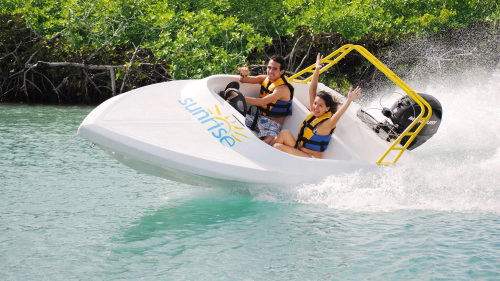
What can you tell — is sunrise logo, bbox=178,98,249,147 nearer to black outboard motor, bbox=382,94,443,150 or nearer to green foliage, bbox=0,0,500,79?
black outboard motor, bbox=382,94,443,150

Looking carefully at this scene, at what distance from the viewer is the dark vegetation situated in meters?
9.16

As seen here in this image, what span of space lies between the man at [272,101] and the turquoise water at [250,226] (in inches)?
23.9

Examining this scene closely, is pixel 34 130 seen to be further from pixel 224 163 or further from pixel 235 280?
pixel 235 280

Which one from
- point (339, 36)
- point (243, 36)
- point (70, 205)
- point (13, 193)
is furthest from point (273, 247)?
point (339, 36)

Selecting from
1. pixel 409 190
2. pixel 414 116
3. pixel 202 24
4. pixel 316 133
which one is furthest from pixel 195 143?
pixel 202 24

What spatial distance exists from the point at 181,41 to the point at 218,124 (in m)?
5.46

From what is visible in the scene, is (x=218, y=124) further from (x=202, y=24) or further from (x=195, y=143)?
(x=202, y=24)

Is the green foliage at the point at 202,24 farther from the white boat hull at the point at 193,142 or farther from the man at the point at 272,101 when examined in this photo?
the white boat hull at the point at 193,142

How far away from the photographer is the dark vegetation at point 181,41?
30.1 feet

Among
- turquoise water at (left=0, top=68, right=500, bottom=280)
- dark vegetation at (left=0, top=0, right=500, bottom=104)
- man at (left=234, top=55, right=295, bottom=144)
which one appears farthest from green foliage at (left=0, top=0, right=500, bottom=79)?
man at (left=234, top=55, right=295, bottom=144)

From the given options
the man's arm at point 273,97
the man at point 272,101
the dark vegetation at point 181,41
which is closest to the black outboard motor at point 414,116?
the man at point 272,101

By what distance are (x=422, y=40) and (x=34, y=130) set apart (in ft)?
26.9

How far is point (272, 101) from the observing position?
3885 millimetres

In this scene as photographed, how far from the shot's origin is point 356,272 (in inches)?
96.7
